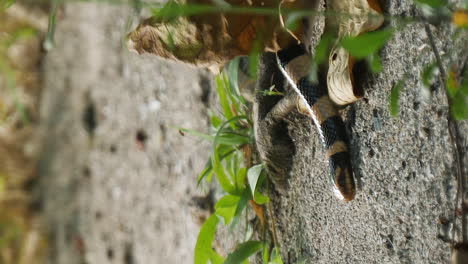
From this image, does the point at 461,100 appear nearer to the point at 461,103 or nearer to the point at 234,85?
the point at 461,103

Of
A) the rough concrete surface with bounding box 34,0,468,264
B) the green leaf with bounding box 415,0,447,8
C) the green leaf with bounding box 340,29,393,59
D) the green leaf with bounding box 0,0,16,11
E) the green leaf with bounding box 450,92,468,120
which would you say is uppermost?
the green leaf with bounding box 340,29,393,59

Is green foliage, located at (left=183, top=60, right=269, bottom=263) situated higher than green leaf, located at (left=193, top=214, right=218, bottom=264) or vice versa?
green foliage, located at (left=183, top=60, right=269, bottom=263)

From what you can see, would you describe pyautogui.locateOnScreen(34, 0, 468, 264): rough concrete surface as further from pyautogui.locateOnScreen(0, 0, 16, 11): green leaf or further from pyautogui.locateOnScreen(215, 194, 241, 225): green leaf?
pyautogui.locateOnScreen(0, 0, 16, 11): green leaf

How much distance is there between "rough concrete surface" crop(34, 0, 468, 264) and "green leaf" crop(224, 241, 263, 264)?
9cm

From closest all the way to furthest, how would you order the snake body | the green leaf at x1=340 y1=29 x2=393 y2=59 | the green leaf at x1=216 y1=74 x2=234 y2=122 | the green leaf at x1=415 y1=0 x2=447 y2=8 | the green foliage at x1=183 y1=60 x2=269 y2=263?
1. the green leaf at x1=340 y1=29 x2=393 y2=59
2. the green leaf at x1=415 y1=0 x2=447 y2=8
3. the snake body
4. the green foliage at x1=183 y1=60 x2=269 y2=263
5. the green leaf at x1=216 y1=74 x2=234 y2=122

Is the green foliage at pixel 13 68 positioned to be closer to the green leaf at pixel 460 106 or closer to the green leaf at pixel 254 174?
the green leaf at pixel 254 174

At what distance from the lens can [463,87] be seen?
75cm

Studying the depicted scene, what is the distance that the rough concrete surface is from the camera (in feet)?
3.15

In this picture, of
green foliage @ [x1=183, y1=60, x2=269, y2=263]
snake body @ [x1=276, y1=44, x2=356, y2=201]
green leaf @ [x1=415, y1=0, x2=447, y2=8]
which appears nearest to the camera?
green leaf @ [x1=415, y1=0, x2=447, y2=8]

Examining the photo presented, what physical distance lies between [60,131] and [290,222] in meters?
2.04

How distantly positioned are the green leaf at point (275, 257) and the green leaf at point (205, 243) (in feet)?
0.61

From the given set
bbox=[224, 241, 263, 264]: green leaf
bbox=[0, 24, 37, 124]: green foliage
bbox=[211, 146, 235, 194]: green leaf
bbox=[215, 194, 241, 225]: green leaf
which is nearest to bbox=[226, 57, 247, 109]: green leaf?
bbox=[211, 146, 235, 194]: green leaf

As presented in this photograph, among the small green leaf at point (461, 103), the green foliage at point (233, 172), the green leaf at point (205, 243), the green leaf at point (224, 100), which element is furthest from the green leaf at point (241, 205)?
the small green leaf at point (461, 103)

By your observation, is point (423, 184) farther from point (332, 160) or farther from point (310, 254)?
point (310, 254)
